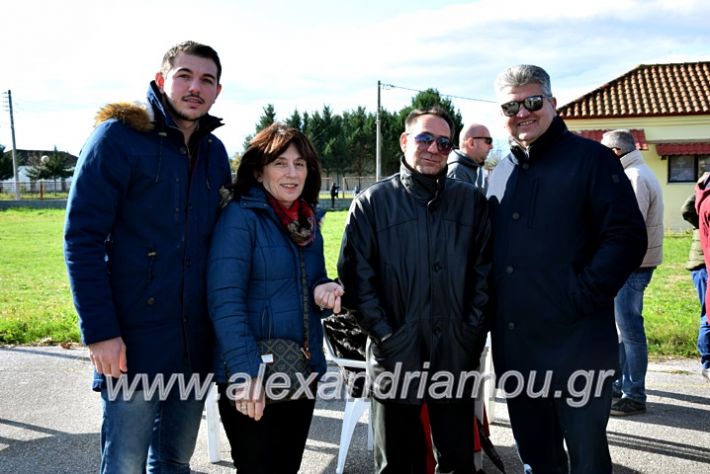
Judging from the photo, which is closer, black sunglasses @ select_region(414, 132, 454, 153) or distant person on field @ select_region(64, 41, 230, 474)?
distant person on field @ select_region(64, 41, 230, 474)

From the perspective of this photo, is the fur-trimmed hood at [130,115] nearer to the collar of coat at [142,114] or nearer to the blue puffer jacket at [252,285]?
the collar of coat at [142,114]

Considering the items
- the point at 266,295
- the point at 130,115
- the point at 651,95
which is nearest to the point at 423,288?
the point at 266,295

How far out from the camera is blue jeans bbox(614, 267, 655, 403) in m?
4.80

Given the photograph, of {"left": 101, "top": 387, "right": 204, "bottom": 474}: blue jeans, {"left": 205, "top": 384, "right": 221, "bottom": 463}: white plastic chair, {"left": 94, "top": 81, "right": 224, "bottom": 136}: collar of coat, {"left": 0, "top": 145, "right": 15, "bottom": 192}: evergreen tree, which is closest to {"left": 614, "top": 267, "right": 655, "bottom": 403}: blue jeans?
{"left": 205, "top": 384, "right": 221, "bottom": 463}: white plastic chair

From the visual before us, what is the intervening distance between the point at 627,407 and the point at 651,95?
23170mm

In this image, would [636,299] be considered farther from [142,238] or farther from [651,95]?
[651,95]

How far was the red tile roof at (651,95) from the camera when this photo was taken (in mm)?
23438

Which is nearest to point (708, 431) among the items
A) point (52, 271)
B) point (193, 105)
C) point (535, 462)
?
point (535, 462)

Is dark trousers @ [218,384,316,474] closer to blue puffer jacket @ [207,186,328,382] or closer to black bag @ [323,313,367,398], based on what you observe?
blue puffer jacket @ [207,186,328,382]

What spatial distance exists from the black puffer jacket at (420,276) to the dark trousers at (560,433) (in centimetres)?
37

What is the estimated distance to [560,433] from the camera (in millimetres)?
2922

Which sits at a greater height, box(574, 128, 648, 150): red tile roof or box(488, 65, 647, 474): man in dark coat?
box(574, 128, 648, 150): red tile roof

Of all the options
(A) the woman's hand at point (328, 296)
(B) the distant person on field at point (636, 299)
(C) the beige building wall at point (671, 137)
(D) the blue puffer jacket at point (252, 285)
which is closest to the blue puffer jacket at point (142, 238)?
(D) the blue puffer jacket at point (252, 285)

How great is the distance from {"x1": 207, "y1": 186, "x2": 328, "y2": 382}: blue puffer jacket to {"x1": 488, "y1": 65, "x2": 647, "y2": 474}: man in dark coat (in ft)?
2.99
